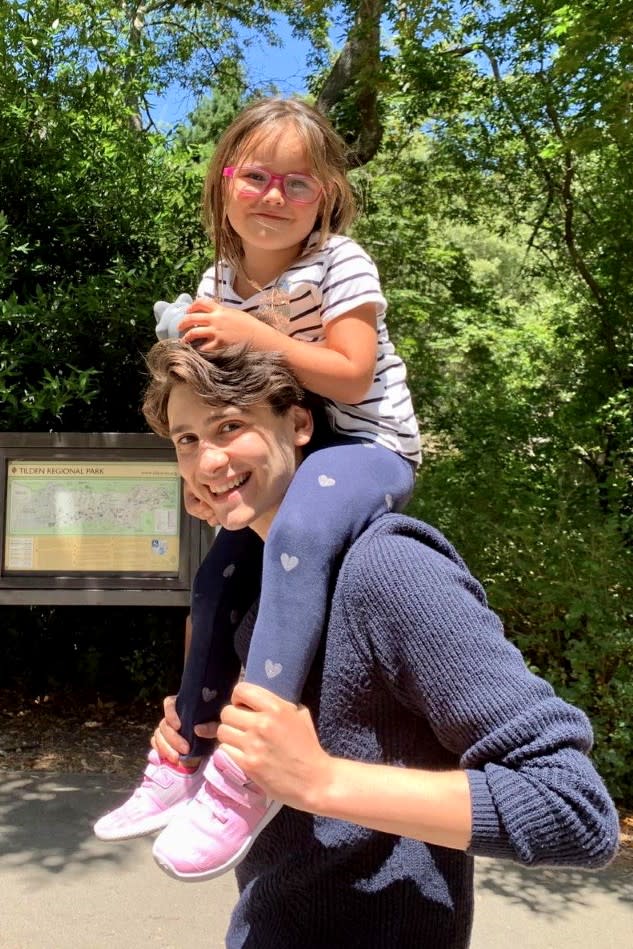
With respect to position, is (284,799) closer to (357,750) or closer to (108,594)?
(357,750)

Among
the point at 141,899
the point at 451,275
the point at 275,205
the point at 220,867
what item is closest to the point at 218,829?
the point at 220,867

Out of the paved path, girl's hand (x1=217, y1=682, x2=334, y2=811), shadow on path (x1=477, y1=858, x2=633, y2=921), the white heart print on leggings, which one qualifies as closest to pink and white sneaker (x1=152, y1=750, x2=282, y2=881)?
girl's hand (x1=217, y1=682, x2=334, y2=811)

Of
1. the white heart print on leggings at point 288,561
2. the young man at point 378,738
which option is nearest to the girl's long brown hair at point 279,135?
the young man at point 378,738

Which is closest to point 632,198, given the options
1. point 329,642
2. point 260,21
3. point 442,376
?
point 442,376

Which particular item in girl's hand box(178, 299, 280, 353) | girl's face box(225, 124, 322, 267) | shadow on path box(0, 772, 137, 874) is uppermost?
girl's face box(225, 124, 322, 267)

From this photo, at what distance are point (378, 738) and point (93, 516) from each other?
127 inches

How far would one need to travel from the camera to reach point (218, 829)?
120cm

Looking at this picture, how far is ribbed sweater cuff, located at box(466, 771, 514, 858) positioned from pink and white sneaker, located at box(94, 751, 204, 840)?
1.96 feet

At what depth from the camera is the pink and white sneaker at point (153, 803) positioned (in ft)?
4.74

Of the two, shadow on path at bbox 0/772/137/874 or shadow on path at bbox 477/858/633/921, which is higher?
shadow on path at bbox 0/772/137/874

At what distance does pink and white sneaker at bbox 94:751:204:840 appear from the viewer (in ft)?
4.74

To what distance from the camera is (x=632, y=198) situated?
7.56 meters

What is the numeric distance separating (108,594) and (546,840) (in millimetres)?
3441

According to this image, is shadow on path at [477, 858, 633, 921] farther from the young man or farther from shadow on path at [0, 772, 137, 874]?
the young man
